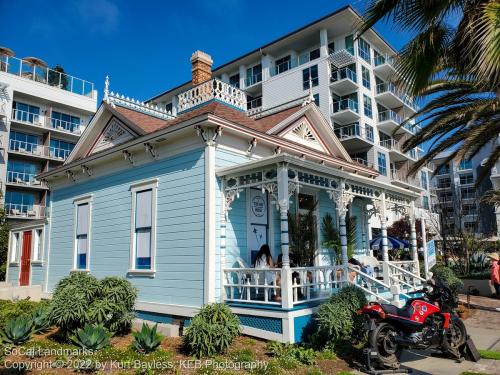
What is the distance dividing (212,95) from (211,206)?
14.4 ft

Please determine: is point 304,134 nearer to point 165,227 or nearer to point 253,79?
point 165,227

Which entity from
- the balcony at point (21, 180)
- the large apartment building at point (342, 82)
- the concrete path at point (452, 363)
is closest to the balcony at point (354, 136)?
the large apartment building at point (342, 82)

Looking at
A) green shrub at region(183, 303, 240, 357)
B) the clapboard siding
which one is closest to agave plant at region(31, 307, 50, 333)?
the clapboard siding

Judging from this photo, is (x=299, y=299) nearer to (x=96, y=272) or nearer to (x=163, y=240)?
(x=163, y=240)

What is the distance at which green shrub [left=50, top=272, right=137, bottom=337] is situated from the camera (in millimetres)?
8883

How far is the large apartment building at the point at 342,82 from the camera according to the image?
38500 millimetres

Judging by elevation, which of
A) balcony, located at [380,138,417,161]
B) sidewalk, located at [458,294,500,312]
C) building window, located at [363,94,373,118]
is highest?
building window, located at [363,94,373,118]

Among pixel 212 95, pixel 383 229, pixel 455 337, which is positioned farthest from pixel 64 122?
pixel 455 337

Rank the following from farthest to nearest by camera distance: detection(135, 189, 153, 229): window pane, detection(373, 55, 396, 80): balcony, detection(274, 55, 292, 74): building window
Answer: detection(274, 55, 292, 74): building window < detection(373, 55, 396, 80): balcony < detection(135, 189, 153, 229): window pane

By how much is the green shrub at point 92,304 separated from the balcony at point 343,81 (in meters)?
32.1

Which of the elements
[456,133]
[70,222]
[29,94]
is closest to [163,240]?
[70,222]

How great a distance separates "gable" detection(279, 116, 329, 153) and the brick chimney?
375 centimetres

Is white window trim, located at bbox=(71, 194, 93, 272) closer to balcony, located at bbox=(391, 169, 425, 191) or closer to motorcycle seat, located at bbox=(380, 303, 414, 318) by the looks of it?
motorcycle seat, located at bbox=(380, 303, 414, 318)

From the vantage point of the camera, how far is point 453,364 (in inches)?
296
